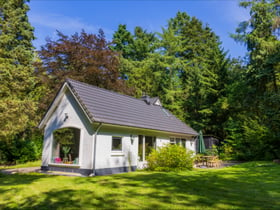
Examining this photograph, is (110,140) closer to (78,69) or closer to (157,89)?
(78,69)

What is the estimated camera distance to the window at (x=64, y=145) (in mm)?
13930

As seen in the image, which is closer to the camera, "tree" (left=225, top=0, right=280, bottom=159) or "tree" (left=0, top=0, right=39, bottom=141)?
"tree" (left=0, top=0, right=39, bottom=141)

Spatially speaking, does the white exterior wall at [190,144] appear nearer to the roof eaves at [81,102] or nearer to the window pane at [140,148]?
the window pane at [140,148]

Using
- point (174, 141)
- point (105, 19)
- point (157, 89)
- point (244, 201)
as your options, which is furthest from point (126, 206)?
point (157, 89)

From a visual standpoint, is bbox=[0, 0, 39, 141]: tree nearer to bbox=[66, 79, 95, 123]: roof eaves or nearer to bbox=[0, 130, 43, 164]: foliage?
bbox=[0, 130, 43, 164]: foliage

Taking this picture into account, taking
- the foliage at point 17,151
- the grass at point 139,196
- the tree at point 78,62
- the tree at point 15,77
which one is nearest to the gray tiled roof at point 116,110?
the grass at point 139,196

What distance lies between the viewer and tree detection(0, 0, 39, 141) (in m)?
13.8

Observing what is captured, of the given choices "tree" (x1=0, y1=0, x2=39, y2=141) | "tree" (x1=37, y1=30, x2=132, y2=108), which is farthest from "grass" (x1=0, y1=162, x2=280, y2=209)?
"tree" (x1=37, y1=30, x2=132, y2=108)

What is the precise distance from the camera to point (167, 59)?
110ft

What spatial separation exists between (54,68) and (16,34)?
7485 mm

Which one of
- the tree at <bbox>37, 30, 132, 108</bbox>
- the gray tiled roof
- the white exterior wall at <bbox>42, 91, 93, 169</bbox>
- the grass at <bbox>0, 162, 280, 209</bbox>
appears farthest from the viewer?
the tree at <bbox>37, 30, 132, 108</bbox>

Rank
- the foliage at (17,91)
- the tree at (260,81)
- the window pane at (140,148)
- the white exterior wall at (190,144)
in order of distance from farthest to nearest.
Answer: the white exterior wall at (190,144)
the tree at (260,81)
the window pane at (140,148)
the foliage at (17,91)

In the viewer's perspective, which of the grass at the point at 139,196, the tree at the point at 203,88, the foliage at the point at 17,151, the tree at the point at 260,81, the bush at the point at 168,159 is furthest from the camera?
the tree at the point at 203,88

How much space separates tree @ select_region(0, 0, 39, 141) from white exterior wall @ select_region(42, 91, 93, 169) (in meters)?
2.36
